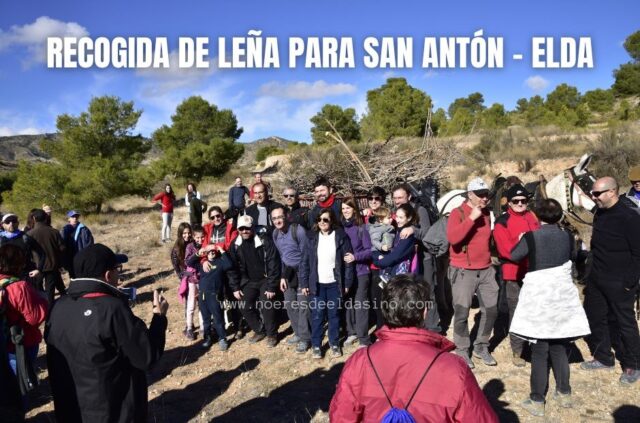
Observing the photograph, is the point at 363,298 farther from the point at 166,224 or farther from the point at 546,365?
the point at 166,224

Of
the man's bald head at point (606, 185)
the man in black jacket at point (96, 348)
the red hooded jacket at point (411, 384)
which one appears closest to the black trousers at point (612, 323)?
the man's bald head at point (606, 185)

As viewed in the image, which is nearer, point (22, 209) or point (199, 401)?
point (199, 401)

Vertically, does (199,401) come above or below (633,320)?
below

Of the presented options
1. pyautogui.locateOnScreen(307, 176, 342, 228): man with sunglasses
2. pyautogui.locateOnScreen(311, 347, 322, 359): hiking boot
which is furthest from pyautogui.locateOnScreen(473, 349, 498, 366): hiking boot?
pyautogui.locateOnScreen(307, 176, 342, 228): man with sunglasses

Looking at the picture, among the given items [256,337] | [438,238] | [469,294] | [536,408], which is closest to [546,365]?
[536,408]

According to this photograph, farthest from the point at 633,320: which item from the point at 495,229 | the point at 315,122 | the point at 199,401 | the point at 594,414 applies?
the point at 315,122

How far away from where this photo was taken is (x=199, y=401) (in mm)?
4211

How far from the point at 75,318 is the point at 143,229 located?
15014mm

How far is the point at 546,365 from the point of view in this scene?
3.43 m

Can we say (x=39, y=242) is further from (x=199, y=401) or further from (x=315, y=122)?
(x=315, y=122)

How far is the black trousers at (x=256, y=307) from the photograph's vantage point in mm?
5273

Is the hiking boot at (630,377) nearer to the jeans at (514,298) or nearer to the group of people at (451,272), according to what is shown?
the group of people at (451,272)

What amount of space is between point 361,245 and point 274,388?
1.78 m

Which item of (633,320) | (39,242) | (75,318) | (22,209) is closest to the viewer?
(75,318)
